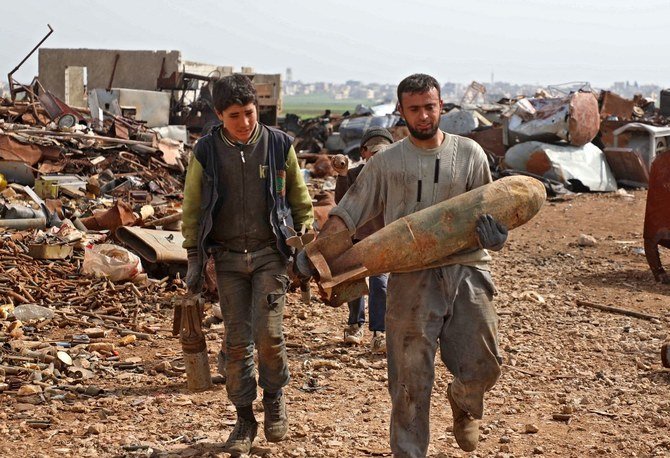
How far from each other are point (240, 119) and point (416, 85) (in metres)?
0.99

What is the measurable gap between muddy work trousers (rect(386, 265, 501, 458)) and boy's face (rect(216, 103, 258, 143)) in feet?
3.64

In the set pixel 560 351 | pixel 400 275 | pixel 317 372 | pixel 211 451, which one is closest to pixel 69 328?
Answer: pixel 317 372

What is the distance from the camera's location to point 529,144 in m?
18.6

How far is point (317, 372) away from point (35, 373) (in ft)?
6.19

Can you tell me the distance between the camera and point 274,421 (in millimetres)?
4875

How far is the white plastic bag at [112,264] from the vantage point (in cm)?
911

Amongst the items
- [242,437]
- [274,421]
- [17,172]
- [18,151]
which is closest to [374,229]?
[274,421]

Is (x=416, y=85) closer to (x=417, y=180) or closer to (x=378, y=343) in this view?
(x=417, y=180)

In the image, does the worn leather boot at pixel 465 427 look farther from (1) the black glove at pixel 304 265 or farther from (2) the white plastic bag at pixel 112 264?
(2) the white plastic bag at pixel 112 264

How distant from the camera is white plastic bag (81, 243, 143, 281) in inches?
359

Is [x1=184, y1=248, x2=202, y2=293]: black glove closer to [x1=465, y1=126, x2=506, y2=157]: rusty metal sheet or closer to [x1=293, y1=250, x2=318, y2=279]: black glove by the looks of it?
[x1=293, y1=250, x2=318, y2=279]: black glove

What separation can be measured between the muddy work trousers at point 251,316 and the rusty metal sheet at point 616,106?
1918cm

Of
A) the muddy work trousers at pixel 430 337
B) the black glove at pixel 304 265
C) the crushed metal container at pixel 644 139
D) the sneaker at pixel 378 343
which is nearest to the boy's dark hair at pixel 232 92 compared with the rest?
the black glove at pixel 304 265

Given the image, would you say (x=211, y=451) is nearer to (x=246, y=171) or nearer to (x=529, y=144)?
(x=246, y=171)
